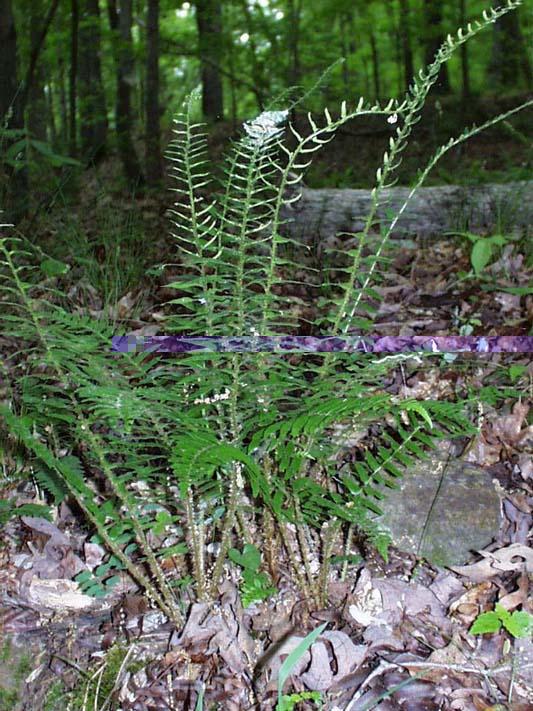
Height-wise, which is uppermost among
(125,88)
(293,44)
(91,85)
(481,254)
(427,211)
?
(293,44)

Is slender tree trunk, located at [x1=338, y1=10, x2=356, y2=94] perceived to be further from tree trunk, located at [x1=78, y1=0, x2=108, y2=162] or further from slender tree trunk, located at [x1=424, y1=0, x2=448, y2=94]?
tree trunk, located at [x1=78, y1=0, x2=108, y2=162]

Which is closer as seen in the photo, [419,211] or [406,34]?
[419,211]

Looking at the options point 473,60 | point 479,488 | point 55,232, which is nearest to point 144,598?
point 479,488

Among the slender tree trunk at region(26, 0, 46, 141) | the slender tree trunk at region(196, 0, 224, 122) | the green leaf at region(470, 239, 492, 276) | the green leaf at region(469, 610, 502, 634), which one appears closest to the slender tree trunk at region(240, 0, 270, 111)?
the slender tree trunk at region(196, 0, 224, 122)

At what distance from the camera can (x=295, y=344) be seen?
5.23ft

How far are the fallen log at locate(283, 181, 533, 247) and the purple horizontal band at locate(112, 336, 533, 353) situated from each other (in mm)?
2164

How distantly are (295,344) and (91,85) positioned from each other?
783 centimetres

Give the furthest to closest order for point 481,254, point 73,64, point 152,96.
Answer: point 73,64 < point 152,96 < point 481,254

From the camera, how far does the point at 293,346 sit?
1.65 m

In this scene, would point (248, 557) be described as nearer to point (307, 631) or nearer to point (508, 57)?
point (307, 631)

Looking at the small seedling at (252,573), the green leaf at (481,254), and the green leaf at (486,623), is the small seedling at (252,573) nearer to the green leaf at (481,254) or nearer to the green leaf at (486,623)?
the green leaf at (486,623)

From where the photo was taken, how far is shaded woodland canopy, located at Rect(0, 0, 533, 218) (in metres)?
5.91

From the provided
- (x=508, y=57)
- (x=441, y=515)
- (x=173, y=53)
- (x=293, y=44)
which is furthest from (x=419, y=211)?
(x=508, y=57)

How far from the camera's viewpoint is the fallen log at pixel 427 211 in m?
4.02
